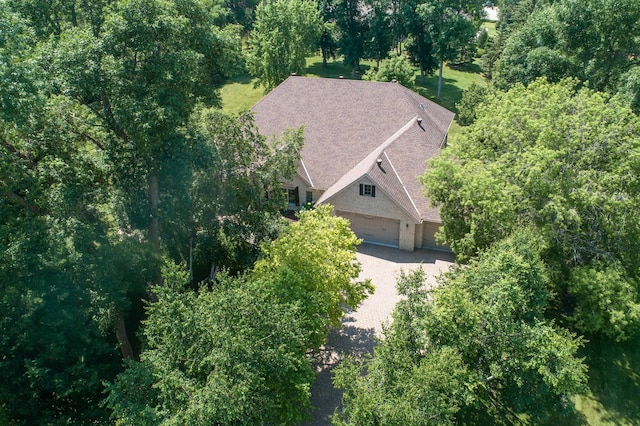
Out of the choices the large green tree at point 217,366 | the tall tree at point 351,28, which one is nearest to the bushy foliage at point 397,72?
the tall tree at point 351,28

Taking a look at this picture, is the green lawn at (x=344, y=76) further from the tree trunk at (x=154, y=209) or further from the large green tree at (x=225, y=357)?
the large green tree at (x=225, y=357)

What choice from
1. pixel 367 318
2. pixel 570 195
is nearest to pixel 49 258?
pixel 367 318

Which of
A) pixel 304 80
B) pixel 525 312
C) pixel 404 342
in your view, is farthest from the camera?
pixel 304 80

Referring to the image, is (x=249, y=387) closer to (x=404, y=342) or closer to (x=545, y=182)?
(x=404, y=342)

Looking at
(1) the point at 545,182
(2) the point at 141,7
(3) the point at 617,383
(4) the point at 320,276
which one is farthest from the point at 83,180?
(3) the point at 617,383

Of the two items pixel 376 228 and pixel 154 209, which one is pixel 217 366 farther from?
pixel 376 228

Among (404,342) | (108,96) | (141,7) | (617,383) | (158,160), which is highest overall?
(141,7)

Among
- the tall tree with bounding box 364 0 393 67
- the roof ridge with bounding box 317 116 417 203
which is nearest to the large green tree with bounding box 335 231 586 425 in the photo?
the roof ridge with bounding box 317 116 417 203
